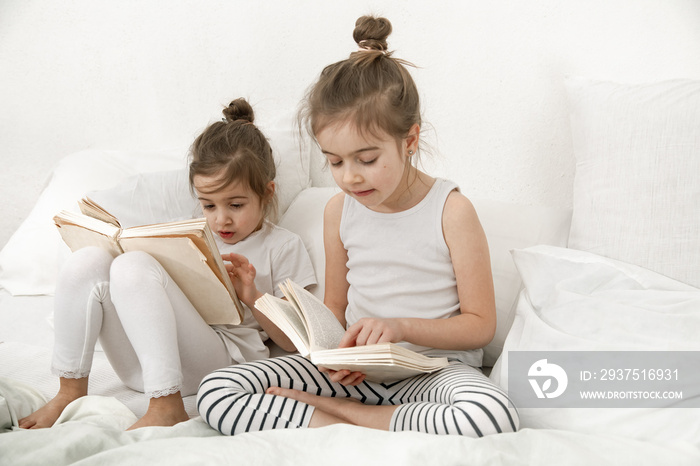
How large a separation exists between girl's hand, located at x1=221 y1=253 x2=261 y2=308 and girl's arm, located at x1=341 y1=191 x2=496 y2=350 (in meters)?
0.34

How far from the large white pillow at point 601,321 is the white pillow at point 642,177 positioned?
80 millimetres

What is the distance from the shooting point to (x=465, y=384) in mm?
929

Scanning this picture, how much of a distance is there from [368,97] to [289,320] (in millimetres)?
404

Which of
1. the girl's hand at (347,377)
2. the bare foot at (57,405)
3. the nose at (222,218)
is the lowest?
the bare foot at (57,405)

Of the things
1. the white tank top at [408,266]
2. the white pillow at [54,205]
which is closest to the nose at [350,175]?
the white tank top at [408,266]

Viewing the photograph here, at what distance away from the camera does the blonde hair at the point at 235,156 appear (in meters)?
1.29

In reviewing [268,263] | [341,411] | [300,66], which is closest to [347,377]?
[341,411]

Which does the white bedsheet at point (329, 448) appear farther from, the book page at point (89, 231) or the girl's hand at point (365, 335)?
the book page at point (89, 231)

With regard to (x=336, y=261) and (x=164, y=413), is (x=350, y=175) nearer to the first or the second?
(x=336, y=261)

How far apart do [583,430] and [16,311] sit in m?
1.28

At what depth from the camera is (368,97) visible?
105 cm

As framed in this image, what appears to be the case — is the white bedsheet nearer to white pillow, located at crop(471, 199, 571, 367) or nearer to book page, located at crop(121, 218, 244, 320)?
book page, located at crop(121, 218, 244, 320)

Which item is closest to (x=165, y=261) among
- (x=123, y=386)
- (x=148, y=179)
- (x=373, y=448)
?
(x=123, y=386)

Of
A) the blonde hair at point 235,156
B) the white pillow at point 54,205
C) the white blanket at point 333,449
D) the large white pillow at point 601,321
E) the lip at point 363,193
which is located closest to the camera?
the white blanket at point 333,449
